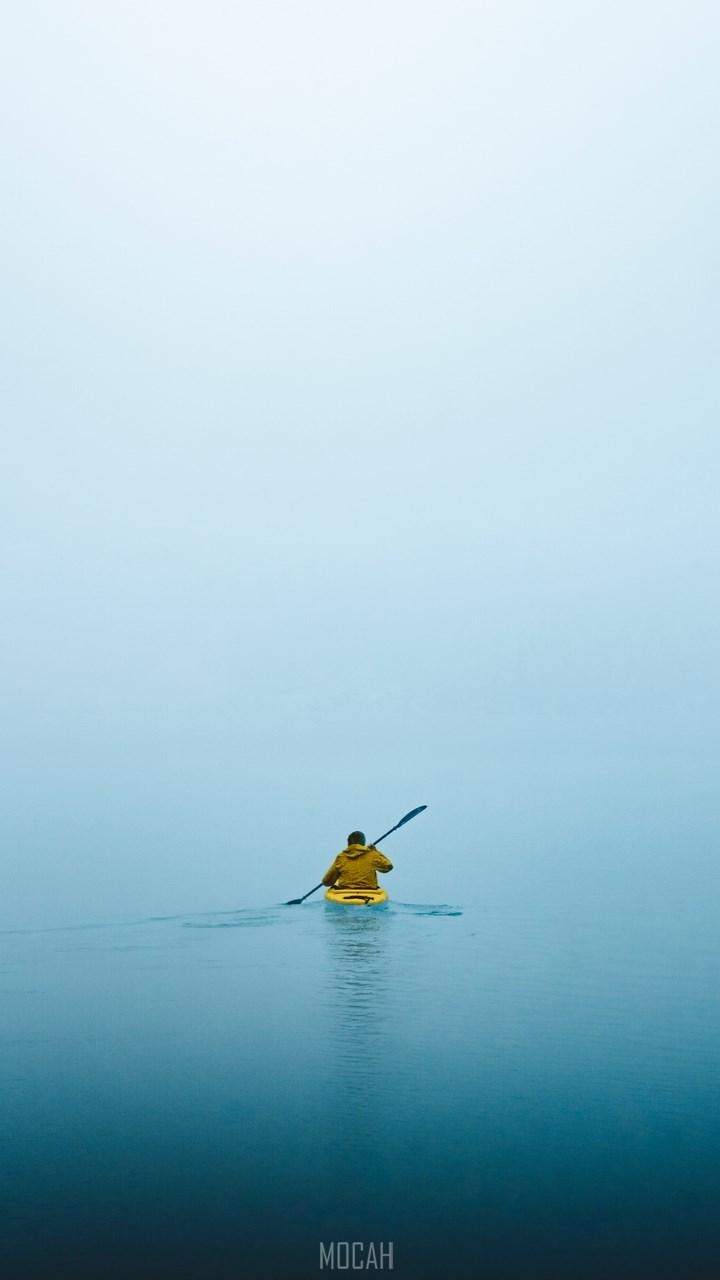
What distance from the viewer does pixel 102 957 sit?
14812 millimetres

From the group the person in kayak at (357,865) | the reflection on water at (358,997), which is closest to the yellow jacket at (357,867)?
the person in kayak at (357,865)

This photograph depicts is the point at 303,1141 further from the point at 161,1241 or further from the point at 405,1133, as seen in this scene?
the point at 161,1241

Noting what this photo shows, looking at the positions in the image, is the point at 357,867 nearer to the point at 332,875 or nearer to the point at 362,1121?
the point at 332,875

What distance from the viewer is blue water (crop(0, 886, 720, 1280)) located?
484cm

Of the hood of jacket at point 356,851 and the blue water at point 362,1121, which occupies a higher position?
the hood of jacket at point 356,851

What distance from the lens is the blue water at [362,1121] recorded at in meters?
4.84

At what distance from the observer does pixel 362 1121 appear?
643cm

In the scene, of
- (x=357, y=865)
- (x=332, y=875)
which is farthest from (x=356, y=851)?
(x=332, y=875)

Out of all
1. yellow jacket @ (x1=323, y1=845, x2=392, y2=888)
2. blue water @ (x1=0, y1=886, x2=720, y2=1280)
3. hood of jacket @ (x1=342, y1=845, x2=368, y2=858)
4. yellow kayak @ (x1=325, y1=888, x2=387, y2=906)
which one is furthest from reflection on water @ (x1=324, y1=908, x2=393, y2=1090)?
hood of jacket @ (x1=342, y1=845, x2=368, y2=858)

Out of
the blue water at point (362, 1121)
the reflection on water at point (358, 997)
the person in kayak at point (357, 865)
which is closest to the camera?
the blue water at point (362, 1121)

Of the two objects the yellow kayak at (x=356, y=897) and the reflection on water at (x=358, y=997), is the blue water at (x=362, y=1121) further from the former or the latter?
the yellow kayak at (x=356, y=897)

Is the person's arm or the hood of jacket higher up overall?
the hood of jacket

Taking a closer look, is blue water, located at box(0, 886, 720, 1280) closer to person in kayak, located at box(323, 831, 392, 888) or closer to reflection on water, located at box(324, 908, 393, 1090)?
reflection on water, located at box(324, 908, 393, 1090)

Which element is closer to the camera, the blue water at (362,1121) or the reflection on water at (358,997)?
the blue water at (362,1121)
